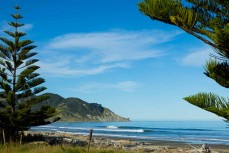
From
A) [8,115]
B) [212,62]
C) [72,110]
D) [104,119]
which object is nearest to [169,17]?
[212,62]

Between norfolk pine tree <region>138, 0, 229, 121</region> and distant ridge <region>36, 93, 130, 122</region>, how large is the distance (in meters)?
142

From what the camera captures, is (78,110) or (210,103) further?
(78,110)

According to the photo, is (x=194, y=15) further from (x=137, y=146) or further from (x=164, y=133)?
(x=164, y=133)

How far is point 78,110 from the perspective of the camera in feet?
543

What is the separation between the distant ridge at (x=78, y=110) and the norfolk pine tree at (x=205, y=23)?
466ft

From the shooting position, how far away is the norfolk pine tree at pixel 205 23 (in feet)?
24.9

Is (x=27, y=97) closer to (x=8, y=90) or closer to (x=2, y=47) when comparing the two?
(x=8, y=90)

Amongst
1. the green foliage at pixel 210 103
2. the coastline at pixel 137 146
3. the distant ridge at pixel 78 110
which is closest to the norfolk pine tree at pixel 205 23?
the green foliage at pixel 210 103

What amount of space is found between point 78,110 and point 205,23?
159 m

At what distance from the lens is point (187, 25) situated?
25.9ft

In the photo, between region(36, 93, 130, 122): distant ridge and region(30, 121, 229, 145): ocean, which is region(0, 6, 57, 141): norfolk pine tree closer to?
region(30, 121, 229, 145): ocean

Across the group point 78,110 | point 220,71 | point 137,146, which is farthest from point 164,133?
point 78,110

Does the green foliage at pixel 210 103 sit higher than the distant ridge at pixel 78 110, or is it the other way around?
the distant ridge at pixel 78 110

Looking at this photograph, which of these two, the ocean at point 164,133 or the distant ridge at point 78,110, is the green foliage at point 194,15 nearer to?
the ocean at point 164,133
